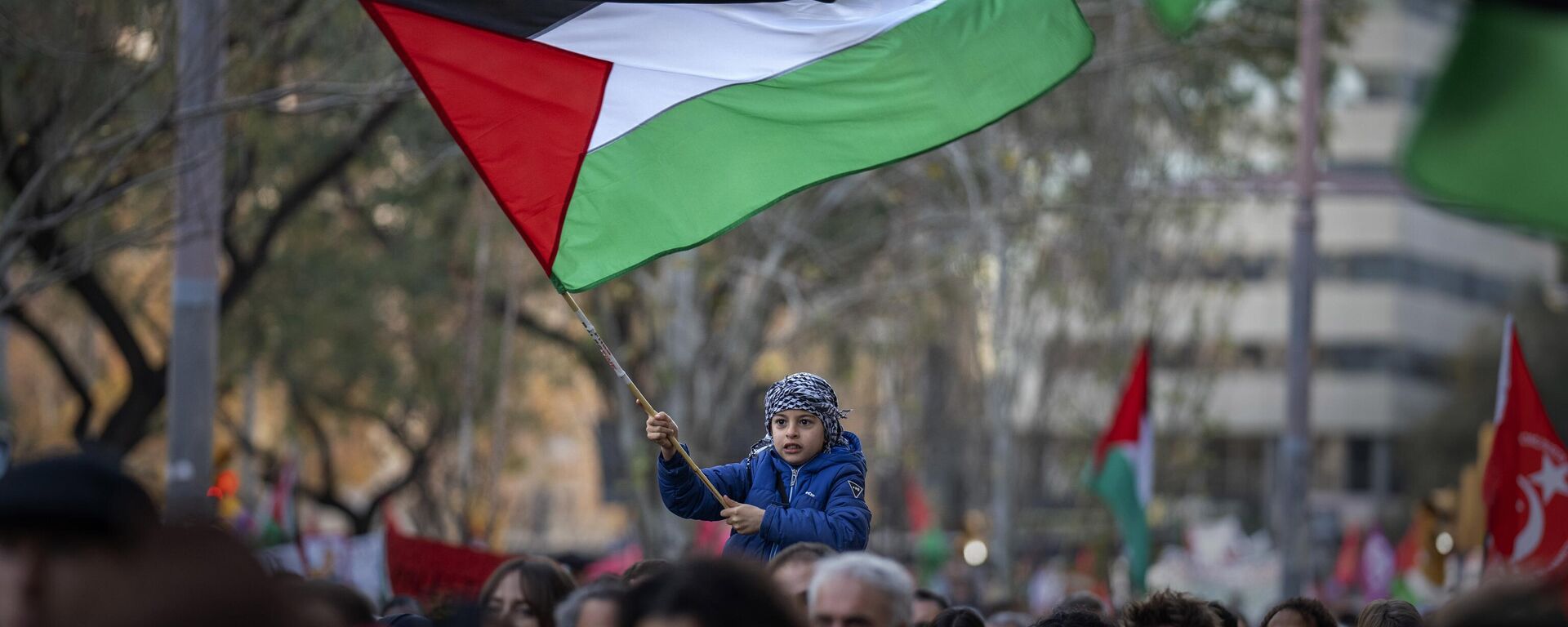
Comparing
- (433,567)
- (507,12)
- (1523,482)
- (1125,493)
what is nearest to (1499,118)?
(507,12)

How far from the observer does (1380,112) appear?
212ft

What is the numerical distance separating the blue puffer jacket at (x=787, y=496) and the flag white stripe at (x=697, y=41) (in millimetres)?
1491

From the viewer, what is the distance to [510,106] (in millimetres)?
7727

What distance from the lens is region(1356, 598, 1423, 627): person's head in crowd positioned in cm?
737

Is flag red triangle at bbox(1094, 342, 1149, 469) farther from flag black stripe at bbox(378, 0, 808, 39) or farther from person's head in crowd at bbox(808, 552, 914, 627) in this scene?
person's head in crowd at bbox(808, 552, 914, 627)

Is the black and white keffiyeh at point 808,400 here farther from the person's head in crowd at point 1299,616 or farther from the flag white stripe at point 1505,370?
the flag white stripe at point 1505,370

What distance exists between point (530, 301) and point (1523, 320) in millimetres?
37060

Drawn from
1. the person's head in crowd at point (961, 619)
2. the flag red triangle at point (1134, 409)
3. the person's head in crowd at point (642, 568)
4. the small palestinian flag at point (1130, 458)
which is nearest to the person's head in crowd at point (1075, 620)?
the person's head in crowd at point (961, 619)

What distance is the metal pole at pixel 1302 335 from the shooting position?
18.5 meters

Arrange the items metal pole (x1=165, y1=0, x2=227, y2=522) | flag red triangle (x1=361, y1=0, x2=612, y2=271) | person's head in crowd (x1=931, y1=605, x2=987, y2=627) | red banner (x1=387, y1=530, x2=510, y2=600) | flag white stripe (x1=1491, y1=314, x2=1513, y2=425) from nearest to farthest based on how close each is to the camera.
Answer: person's head in crowd (x1=931, y1=605, x2=987, y2=627)
flag red triangle (x1=361, y1=0, x2=612, y2=271)
red banner (x1=387, y1=530, x2=510, y2=600)
flag white stripe (x1=1491, y1=314, x2=1513, y2=425)
metal pole (x1=165, y1=0, x2=227, y2=522)

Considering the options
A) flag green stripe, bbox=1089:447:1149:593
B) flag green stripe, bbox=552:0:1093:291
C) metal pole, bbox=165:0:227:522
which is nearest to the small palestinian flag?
flag green stripe, bbox=1089:447:1149:593

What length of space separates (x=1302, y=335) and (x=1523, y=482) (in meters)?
7.45

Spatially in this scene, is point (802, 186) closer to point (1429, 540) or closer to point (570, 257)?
point (570, 257)

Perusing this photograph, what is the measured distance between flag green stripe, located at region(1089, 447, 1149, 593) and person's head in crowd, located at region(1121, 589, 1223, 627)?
9392 millimetres
